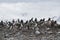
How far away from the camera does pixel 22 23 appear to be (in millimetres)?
19938

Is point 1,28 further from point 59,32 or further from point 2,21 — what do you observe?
point 59,32

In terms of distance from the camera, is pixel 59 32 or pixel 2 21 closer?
pixel 59 32

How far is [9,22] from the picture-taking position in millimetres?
20625

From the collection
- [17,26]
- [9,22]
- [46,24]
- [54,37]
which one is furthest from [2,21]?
[54,37]

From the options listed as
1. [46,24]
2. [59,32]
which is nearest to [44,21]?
[46,24]

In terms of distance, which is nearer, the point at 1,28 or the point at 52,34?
the point at 52,34

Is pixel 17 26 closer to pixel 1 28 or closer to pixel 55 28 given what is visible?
pixel 1 28

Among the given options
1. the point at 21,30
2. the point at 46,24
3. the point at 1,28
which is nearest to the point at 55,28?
the point at 46,24

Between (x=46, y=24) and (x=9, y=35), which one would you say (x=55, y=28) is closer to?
(x=46, y=24)

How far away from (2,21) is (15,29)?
2290 mm

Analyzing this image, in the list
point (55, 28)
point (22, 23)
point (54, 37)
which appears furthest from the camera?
point (22, 23)

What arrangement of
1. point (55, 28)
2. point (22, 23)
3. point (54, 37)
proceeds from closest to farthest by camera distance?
point (54, 37) → point (55, 28) → point (22, 23)

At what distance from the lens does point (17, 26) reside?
19.4m

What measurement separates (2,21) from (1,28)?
1.40 metres
